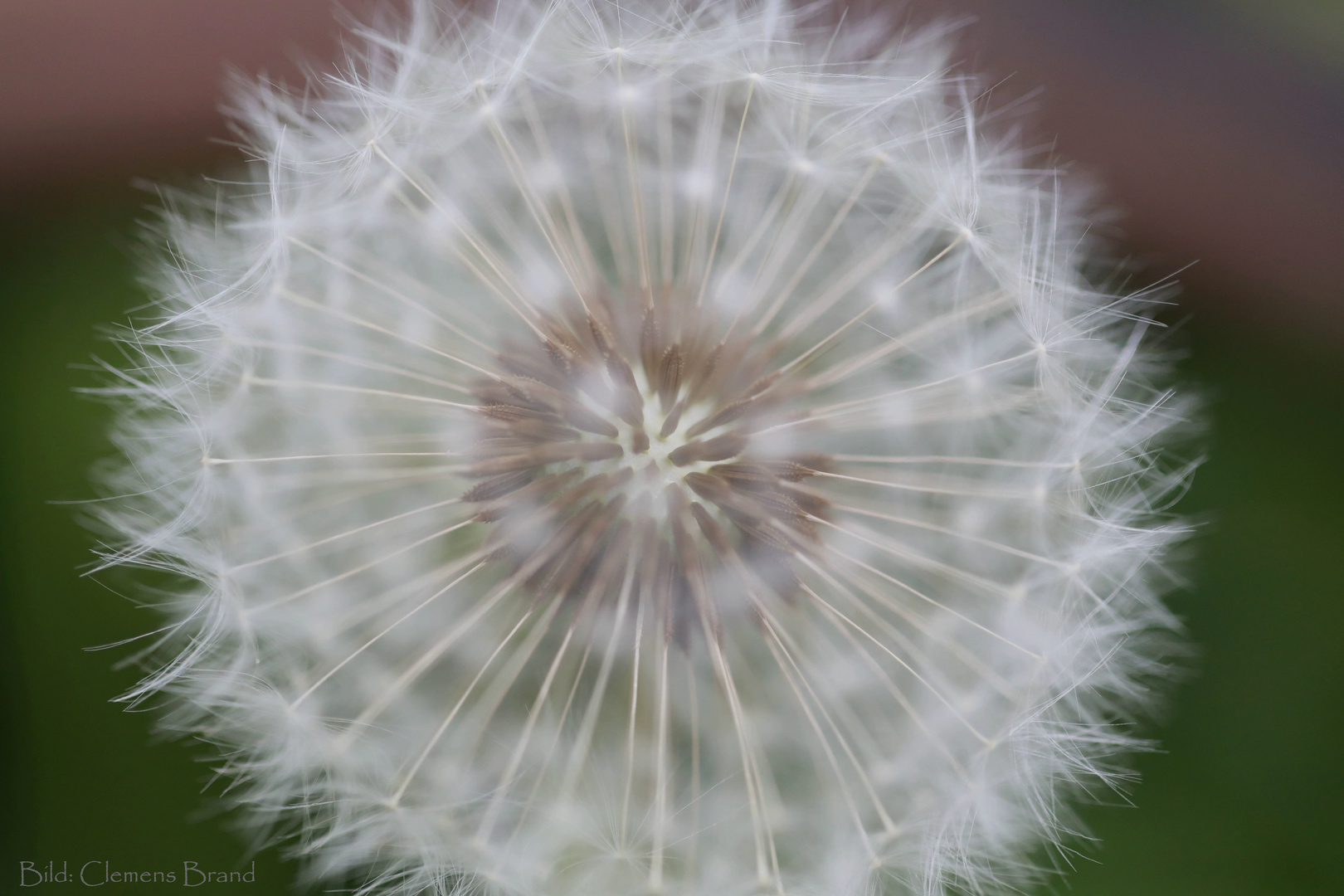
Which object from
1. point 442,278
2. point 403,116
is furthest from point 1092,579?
point 403,116

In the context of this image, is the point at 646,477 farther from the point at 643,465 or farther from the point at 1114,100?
the point at 1114,100

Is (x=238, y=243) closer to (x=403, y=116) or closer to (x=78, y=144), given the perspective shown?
(x=403, y=116)

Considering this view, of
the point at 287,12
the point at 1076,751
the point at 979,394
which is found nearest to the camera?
the point at 979,394

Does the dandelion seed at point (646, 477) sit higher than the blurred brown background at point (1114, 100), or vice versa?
the blurred brown background at point (1114, 100)

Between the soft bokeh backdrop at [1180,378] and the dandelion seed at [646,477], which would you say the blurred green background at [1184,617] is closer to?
the soft bokeh backdrop at [1180,378]

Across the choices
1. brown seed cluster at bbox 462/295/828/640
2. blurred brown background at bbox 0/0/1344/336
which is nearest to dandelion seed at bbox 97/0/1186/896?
brown seed cluster at bbox 462/295/828/640

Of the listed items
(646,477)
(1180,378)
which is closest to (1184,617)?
(1180,378)

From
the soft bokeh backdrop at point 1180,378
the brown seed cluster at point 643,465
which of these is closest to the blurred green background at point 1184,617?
the soft bokeh backdrop at point 1180,378
